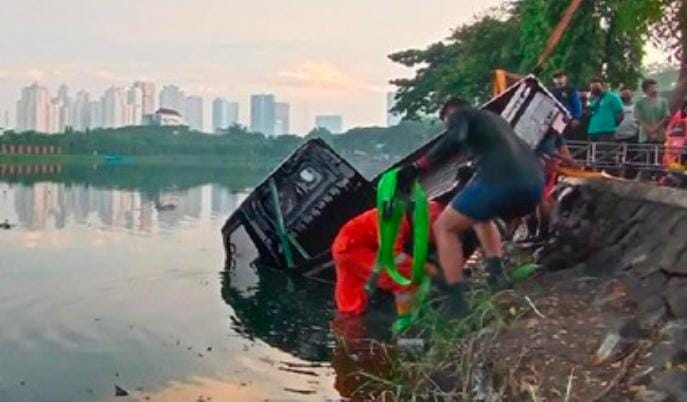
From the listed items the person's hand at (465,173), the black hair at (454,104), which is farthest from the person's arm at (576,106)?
the black hair at (454,104)

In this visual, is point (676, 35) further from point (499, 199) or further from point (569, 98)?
point (499, 199)

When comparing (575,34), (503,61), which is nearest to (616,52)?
(575,34)

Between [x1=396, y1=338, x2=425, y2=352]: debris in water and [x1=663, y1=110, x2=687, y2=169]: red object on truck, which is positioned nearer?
[x1=396, y1=338, x2=425, y2=352]: debris in water

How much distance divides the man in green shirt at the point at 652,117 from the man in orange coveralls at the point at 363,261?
4.64 metres

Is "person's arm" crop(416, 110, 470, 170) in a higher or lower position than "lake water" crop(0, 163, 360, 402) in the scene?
higher

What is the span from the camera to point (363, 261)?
9312 mm

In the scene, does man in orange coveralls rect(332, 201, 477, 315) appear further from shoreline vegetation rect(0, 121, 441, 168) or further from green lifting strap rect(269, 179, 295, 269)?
shoreline vegetation rect(0, 121, 441, 168)

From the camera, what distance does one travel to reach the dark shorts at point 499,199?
7281 millimetres

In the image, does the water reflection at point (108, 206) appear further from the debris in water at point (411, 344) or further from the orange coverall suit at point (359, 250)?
the debris in water at point (411, 344)

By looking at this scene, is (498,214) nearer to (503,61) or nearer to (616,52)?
(616,52)

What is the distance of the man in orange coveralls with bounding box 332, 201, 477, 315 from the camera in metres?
8.73

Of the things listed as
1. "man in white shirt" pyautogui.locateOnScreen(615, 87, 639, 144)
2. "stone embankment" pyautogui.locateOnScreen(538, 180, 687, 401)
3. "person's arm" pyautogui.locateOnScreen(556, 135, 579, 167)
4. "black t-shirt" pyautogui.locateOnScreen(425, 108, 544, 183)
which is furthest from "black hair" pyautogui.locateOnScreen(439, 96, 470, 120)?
"man in white shirt" pyautogui.locateOnScreen(615, 87, 639, 144)

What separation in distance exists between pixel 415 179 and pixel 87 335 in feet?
13.3

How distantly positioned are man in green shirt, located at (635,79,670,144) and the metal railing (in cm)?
59
